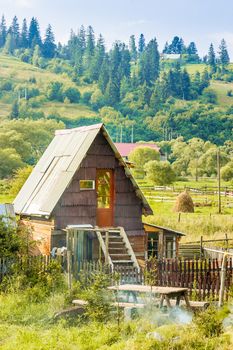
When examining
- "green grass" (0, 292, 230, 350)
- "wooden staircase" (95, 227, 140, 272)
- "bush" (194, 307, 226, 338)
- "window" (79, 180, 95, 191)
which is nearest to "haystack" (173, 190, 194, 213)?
"wooden staircase" (95, 227, 140, 272)

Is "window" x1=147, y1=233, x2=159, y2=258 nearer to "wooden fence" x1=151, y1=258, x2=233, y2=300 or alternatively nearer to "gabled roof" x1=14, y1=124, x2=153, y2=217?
"gabled roof" x1=14, y1=124, x2=153, y2=217

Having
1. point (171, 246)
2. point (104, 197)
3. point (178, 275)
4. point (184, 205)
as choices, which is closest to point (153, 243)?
point (171, 246)

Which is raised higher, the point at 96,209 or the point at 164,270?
the point at 96,209

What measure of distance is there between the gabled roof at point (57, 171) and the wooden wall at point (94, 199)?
0.27 meters

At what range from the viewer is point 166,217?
154 ft

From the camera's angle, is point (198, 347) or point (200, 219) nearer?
point (198, 347)

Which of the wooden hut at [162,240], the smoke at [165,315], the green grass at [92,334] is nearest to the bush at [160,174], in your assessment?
the wooden hut at [162,240]

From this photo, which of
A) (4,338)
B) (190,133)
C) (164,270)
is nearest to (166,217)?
(164,270)

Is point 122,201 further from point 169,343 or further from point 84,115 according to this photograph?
point 84,115

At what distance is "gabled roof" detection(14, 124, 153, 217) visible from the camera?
24156mm

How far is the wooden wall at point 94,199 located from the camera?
79.1 ft

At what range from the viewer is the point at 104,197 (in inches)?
→ 1009

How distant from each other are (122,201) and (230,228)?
1910cm

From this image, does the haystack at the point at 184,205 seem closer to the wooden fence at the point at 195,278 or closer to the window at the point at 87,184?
the window at the point at 87,184
